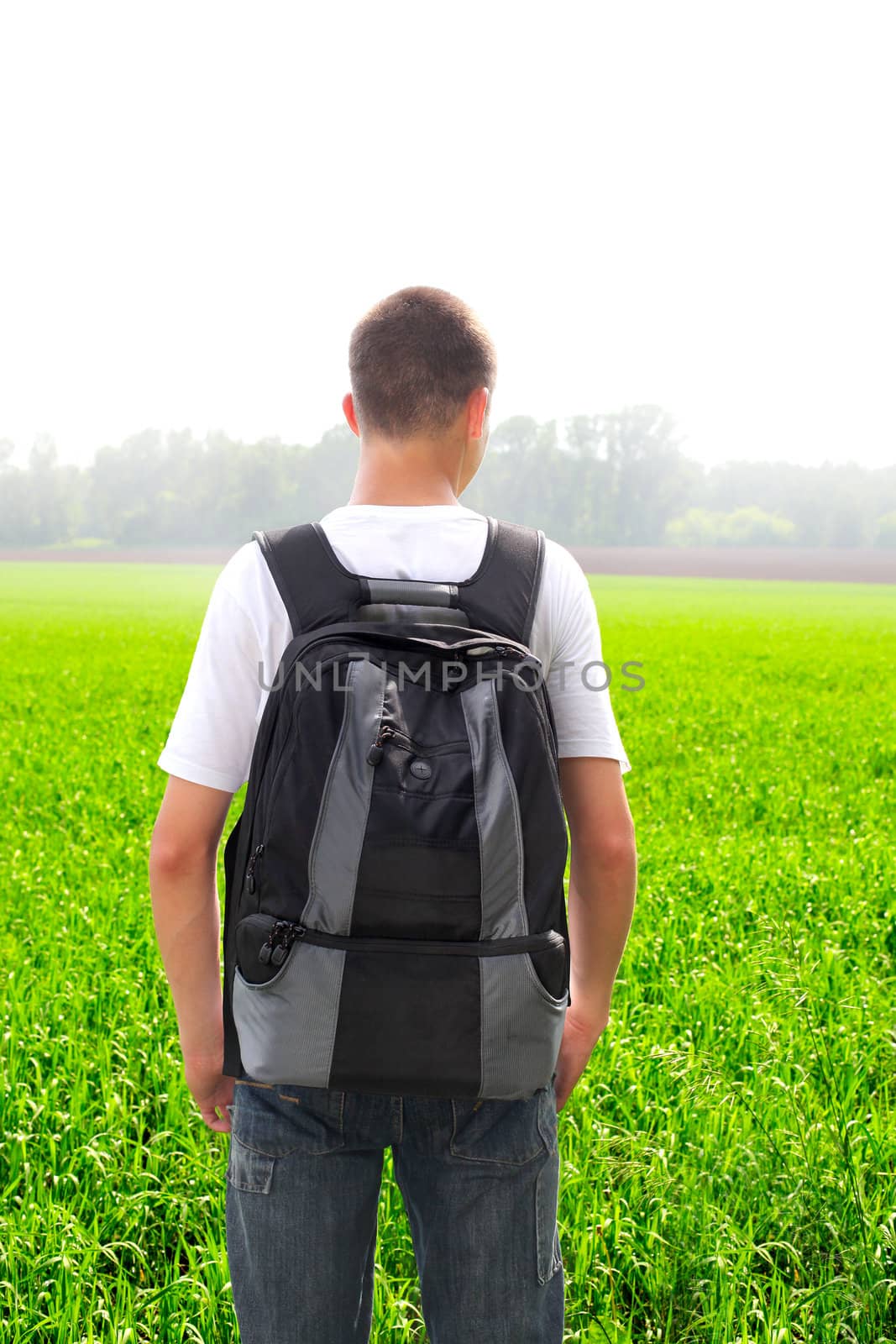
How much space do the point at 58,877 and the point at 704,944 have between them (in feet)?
14.3

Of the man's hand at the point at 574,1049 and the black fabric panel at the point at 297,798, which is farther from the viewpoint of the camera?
the man's hand at the point at 574,1049

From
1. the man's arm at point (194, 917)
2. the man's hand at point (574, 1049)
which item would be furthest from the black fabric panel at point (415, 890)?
the man's hand at point (574, 1049)

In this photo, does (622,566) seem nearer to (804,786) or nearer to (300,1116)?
(804,786)

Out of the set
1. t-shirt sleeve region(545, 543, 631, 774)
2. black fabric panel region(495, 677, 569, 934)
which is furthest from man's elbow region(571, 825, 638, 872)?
black fabric panel region(495, 677, 569, 934)

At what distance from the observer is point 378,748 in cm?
175

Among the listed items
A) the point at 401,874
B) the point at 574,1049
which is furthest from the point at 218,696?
the point at 574,1049

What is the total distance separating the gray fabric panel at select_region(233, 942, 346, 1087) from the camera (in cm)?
177

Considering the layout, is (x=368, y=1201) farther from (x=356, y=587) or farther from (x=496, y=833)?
(x=356, y=587)

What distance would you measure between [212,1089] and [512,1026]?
79cm

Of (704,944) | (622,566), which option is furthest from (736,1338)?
(622,566)

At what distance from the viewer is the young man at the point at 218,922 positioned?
1839 millimetres

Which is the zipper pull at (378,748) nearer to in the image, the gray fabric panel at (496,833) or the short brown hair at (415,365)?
the gray fabric panel at (496,833)

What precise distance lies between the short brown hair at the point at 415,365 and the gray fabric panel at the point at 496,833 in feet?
2.09

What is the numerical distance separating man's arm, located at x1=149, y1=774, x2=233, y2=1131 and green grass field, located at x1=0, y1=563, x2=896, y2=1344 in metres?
1.44
